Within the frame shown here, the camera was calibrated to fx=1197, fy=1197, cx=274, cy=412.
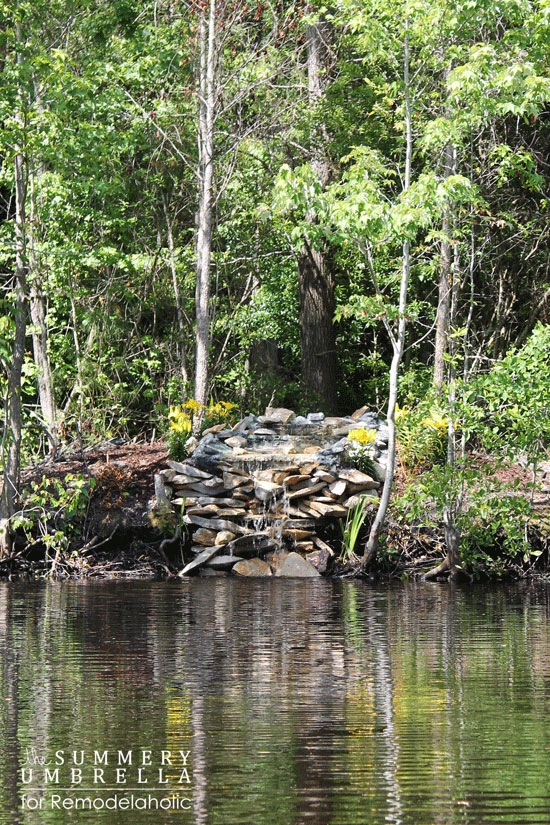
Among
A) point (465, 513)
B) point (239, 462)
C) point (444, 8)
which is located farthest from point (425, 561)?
point (444, 8)

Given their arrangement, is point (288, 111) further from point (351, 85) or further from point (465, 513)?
point (465, 513)

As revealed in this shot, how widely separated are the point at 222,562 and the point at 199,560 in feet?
0.97

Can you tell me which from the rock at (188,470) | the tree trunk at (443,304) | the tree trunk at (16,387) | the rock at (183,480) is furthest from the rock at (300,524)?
the tree trunk at (16,387)

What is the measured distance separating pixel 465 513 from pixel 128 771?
31.5 ft

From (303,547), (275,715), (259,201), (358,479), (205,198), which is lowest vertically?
(275,715)

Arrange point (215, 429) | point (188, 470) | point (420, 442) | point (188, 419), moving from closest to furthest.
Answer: point (420, 442) → point (188, 470) → point (215, 429) → point (188, 419)

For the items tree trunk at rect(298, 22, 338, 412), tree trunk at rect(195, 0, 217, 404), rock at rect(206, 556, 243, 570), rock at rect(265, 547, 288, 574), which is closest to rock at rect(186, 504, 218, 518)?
rock at rect(206, 556, 243, 570)

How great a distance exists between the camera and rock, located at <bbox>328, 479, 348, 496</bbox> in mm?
15172

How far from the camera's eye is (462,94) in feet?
44.3

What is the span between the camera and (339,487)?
15.2 metres

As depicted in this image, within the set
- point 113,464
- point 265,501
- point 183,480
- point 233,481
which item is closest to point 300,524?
point 265,501

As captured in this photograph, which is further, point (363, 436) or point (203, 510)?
point (363, 436)

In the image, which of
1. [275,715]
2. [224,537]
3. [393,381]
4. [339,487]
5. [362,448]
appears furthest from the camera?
[362,448]

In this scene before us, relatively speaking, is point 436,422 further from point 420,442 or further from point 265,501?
point 265,501
